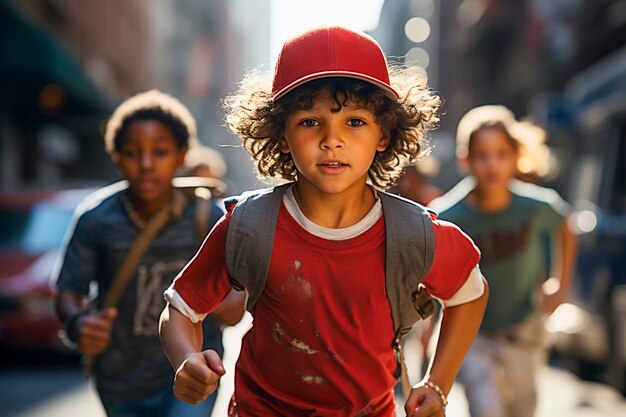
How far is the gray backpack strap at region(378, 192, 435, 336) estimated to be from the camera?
9.90 feet

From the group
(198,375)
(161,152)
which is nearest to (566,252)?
(161,152)

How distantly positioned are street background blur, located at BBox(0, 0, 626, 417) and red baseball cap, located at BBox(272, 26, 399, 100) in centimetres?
39

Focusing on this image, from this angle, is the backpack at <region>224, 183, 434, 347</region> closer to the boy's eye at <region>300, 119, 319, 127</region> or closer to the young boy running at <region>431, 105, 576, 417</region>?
the boy's eye at <region>300, 119, 319, 127</region>

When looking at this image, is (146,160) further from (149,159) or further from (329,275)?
(329,275)

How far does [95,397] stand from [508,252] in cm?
465

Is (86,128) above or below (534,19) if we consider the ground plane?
below

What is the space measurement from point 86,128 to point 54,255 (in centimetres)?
2309

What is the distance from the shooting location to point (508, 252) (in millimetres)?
5508

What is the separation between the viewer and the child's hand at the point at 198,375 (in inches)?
107

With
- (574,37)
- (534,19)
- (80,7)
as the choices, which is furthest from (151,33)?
(574,37)

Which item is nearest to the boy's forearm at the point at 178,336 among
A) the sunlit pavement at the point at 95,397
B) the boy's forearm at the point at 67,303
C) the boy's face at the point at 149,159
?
the boy's forearm at the point at 67,303

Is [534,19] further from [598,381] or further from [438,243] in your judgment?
[438,243]

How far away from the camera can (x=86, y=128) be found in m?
33.5

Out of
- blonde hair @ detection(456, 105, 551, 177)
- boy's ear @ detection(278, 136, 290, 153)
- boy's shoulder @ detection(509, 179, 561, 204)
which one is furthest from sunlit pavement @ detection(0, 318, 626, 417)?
boy's ear @ detection(278, 136, 290, 153)
